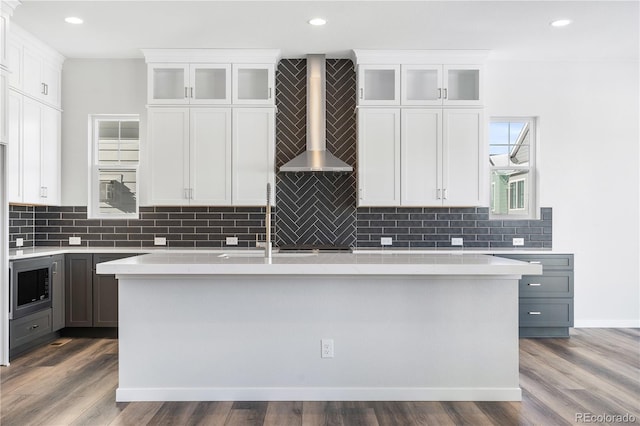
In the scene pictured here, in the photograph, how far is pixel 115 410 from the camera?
2.92 metres

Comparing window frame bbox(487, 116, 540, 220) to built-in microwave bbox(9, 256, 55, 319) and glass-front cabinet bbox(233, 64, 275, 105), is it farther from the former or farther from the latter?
built-in microwave bbox(9, 256, 55, 319)

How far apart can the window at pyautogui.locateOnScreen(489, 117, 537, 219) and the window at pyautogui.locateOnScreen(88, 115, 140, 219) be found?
157 inches

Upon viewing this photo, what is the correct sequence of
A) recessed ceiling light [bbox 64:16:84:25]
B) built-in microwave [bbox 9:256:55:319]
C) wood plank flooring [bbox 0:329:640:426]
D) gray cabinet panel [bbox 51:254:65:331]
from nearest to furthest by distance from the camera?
wood plank flooring [bbox 0:329:640:426] < built-in microwave [bbox 9:256:55:319] < recessed ceiling light [bbox 64:16:84:25] < gray cabinet panel [bbox 51:254:65:331]

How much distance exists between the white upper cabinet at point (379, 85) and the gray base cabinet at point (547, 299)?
1991mm

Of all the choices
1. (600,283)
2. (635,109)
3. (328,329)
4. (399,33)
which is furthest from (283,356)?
(635,109)

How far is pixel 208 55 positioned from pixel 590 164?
13.9 feet

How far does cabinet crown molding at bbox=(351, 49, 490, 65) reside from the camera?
192 inches

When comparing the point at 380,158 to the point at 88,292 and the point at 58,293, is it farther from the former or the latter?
the point at 58,293

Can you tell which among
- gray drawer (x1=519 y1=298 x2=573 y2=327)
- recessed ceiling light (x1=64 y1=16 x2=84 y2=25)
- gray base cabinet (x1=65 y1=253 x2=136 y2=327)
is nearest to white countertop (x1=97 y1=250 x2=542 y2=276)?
gray base cabinet (x1=65 y1=253 x2=136 y2=327)

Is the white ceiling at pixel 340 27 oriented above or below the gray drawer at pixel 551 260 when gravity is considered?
above

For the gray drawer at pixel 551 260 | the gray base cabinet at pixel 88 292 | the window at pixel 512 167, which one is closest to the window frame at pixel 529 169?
the window at pixel 512 167

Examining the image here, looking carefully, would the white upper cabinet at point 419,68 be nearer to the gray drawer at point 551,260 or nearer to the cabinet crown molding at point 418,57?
the cabinet crown molding at point 418,57

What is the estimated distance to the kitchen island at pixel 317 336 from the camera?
3.05 meters

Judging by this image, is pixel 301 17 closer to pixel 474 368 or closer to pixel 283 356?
pixel 283 356
